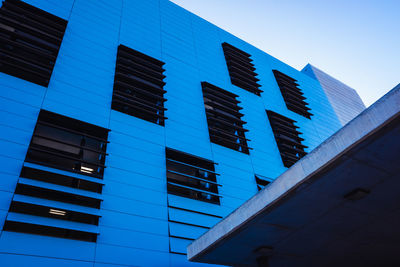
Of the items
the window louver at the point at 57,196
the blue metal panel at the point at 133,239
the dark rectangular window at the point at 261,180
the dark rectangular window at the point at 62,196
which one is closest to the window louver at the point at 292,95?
the dark rectangular window at the point at 261,180

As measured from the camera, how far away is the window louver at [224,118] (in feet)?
48.1

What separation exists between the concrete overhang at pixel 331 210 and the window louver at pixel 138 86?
268 inches

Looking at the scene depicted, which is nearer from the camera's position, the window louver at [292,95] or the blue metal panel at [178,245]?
the blue metal panel at [178,245]

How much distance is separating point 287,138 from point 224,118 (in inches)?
184

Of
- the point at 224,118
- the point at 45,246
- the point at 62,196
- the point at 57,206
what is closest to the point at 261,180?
the point at 224,118

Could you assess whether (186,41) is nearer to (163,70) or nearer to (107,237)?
(163,70)

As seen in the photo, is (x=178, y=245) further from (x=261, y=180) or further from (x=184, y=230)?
(x=261, y=180)

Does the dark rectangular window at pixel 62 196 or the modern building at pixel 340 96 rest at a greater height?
the modern building at pixel 340 96

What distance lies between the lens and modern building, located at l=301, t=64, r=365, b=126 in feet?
93.1

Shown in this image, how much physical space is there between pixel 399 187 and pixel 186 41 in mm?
14367

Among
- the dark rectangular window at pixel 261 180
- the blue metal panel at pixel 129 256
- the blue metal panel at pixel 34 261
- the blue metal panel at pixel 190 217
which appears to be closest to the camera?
the blue metal panel at pixel 34 261

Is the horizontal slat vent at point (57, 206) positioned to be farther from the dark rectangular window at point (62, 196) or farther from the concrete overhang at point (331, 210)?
the concrete overhang at point (331, 210)

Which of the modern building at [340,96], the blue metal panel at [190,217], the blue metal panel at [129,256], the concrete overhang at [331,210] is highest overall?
the modern building at [340,96]

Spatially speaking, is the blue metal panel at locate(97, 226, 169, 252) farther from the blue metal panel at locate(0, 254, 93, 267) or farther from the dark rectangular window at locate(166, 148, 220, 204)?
the dark rectangular window at locate(166, 148, 220, 204)
